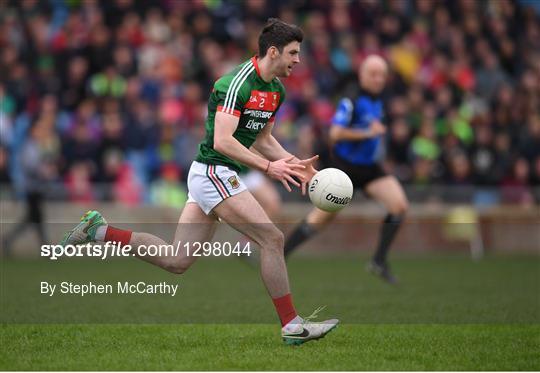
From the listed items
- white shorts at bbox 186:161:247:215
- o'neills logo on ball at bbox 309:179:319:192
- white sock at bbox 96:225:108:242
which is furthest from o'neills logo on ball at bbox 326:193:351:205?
white sock at bbox 96:225:108:242

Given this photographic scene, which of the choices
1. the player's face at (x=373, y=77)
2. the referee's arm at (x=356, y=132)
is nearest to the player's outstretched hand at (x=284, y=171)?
the referee's arm at (x=356, y=132)

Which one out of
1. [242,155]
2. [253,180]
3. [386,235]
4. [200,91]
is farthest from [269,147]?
[200,91]

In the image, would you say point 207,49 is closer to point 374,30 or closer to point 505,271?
point 374,30

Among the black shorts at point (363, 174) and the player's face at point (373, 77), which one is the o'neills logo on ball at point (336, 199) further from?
the player's face at point (373, 77)

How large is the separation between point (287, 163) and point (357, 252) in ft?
34.9

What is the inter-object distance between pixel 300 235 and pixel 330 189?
4401 mm

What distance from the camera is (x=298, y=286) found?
12.0 metres

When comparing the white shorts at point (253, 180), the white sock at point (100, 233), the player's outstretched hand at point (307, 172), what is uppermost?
the player's outstretched hand at point (307, 172)

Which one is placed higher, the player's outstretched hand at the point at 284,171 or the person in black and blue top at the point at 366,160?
the player's outstretched hand at the point at 284,171

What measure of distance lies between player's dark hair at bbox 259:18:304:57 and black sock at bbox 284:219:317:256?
4.68 meters

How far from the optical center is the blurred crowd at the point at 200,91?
54.7 feet

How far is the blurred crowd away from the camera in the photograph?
1667 cm

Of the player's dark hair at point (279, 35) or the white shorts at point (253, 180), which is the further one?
the white shorts at point (253, 180)

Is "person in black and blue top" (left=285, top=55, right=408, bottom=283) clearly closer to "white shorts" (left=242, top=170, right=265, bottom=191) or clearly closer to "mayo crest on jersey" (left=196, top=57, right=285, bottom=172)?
"white shorts" (left=242, top=170, right=265, bottom=191)
